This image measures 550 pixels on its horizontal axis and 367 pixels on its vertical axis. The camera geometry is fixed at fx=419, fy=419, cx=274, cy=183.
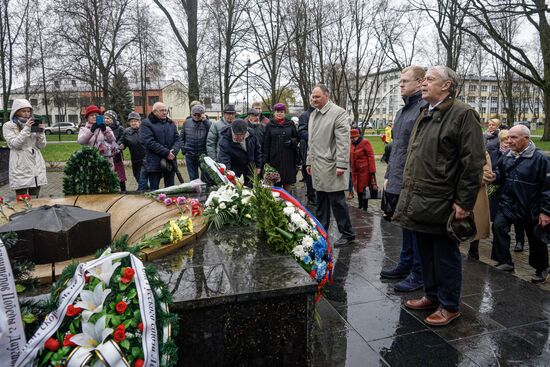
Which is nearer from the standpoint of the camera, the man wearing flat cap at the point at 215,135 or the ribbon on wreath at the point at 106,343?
the ribbon on wreath at the point at 106,343

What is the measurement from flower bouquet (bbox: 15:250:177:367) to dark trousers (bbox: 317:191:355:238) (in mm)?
3225

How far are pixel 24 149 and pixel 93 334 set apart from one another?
201 inches

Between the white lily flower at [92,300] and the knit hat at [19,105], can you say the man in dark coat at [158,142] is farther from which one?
the white lily flower at [92,300]

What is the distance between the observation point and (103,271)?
1988mm

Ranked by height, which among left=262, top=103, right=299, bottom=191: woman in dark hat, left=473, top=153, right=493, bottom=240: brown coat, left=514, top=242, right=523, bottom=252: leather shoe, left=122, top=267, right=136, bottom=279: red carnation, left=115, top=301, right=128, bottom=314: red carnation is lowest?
left=514, top=242, right=523, bottom=252: leather shoe

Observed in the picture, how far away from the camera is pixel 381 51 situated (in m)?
20.4

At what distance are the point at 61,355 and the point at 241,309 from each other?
91cm

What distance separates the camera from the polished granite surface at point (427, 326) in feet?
8.90

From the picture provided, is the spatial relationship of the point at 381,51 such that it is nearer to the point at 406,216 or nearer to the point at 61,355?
the point at 406,216

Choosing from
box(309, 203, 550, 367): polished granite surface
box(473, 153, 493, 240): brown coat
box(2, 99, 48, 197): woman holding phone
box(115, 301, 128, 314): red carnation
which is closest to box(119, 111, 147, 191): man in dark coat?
box(2, 99, 48, 197): woman holding phone

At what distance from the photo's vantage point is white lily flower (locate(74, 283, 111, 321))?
6.21ft

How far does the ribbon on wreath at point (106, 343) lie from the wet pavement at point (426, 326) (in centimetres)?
107

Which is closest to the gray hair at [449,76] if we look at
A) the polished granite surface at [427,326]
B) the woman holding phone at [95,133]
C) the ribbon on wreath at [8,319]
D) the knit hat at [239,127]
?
the polished granite surface at [427,326]

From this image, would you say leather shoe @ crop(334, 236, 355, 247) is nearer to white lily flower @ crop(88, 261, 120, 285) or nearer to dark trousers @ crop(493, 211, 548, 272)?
dark trousers @ crop(493, 211, 548, 272)
